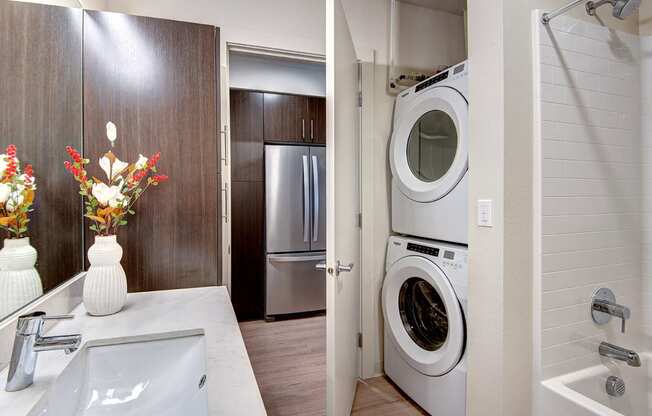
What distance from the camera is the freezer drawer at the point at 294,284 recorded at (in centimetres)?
332

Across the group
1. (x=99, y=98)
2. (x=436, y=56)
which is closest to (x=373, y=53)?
(x=436, y=56)

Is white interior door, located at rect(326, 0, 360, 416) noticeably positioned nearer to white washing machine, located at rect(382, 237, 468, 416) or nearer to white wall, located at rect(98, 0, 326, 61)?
white washing machine, located at rect(382, 237, 468, 416)

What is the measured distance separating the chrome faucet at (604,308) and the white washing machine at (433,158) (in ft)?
1.88

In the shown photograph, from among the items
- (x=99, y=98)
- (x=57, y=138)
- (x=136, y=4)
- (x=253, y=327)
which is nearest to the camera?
(x=57, y=138)

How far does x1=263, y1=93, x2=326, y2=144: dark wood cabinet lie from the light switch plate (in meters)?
2.40

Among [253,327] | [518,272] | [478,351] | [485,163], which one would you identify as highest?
[485,163]

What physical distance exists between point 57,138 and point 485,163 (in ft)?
5.22

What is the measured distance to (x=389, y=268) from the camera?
6.93ft

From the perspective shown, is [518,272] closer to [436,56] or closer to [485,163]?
[485,163]

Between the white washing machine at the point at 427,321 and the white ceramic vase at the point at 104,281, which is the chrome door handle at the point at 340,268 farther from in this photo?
the white ceramic vase at the point at 104,281

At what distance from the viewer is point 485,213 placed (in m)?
1.30

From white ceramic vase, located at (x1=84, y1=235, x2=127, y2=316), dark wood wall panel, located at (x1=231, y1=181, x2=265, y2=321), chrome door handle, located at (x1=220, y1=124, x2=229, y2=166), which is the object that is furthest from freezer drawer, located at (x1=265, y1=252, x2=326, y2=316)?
white ceramic vase, located at (x1=84, y1=235, x2=127, y2=316)

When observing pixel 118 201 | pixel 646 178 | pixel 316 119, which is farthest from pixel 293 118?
pixel 646 178

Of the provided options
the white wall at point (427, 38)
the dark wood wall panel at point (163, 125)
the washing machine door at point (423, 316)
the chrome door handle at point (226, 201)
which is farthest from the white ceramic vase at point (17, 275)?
the white wall at point (427, 38)
